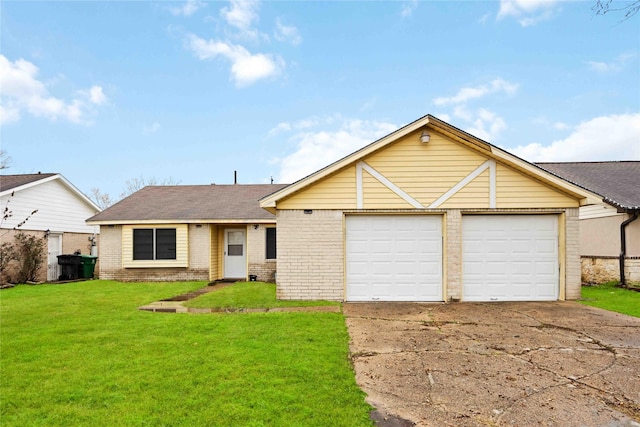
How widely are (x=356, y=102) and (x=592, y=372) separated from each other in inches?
609

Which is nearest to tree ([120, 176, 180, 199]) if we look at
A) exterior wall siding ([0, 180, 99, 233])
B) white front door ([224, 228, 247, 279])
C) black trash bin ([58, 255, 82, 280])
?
exterior wall siding ([0, 180, 99, 233])

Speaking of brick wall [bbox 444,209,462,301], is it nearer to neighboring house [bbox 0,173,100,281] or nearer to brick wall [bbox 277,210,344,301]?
brick wall [bbox 277,210,344,301]

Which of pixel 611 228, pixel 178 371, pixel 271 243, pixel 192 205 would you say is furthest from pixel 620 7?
pixel 192 205

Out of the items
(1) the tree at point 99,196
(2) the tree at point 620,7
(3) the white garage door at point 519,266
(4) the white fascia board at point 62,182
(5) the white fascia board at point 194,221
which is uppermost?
(1) the tree at point 99,196

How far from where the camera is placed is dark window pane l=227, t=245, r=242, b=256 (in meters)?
14.9

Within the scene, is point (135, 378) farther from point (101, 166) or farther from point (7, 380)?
point (101, 166)

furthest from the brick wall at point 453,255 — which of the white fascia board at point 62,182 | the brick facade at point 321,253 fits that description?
the white fascia board at point 62,182

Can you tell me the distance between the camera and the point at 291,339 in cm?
557

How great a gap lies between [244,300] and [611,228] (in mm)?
13258

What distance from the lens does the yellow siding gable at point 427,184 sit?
30.0ft

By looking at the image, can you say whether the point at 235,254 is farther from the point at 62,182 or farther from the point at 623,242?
the point at 623,242

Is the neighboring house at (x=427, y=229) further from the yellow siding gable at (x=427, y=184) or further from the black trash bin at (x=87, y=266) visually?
the black trash bin at (x=87, y=266)

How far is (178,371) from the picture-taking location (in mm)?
4262

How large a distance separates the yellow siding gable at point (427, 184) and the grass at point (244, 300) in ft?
8.15
